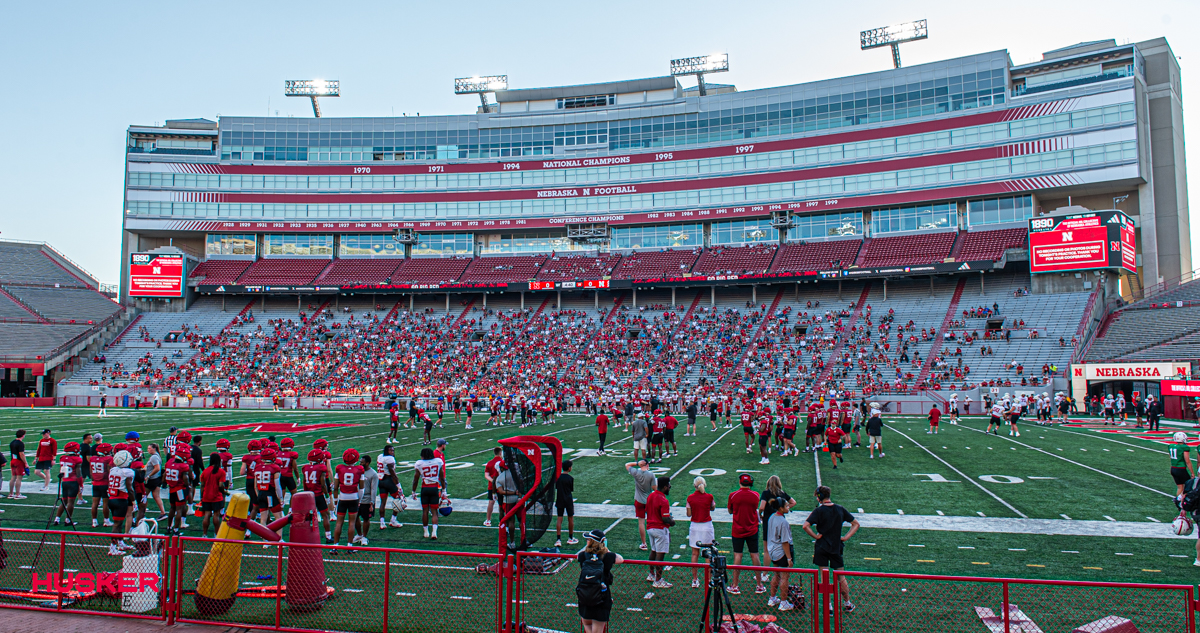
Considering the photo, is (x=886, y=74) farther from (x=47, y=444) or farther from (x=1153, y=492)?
(x=47, y=444)

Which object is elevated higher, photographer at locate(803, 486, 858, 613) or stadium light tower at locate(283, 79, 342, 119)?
stadium light tower at locate(283, 79, 342, 119)

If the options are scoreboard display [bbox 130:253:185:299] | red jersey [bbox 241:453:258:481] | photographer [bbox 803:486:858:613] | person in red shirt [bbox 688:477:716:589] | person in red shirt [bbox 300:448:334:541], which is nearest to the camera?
photographer [bbox 803:486:858:613]

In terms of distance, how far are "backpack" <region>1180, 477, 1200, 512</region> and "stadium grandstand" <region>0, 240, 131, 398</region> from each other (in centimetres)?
5722

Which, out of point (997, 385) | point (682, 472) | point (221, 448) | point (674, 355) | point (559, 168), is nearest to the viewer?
point (221, 448)

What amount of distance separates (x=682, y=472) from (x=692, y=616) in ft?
32.4

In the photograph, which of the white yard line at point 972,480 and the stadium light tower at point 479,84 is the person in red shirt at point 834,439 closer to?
the white yard line at point 972,480

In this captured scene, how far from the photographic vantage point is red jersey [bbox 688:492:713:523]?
29.1ft

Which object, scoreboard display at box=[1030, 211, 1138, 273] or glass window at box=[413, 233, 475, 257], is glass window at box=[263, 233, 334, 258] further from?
scoreboard display at box=[1030, 211, 1138, 273]

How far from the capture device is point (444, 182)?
6341 cm

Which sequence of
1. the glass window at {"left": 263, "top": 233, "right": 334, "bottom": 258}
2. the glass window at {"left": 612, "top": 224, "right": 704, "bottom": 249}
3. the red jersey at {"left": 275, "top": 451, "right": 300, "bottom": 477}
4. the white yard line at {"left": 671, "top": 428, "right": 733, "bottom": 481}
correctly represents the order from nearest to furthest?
the red jersey at {"left": 275, "top": 451, "right": 300, "bottom": 477} → the white yard line at {"left": 671, "top": 428, "right": 733, "bottom": 481} → the glass window at {"left": 612, "top": 224, "right": 704, "bottom": 249} → the glass window at {"left": 263, "top": 233, "right": 334, "bottom": 258}

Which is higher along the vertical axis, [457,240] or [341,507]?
[457,240]

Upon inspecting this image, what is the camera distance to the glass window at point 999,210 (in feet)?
166

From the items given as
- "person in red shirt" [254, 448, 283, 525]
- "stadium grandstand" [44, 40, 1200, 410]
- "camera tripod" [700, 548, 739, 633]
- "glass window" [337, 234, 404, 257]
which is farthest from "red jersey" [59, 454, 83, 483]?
"glass window" [337, 234, 404, 257]

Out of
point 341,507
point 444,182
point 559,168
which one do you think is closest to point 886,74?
point 559,168
